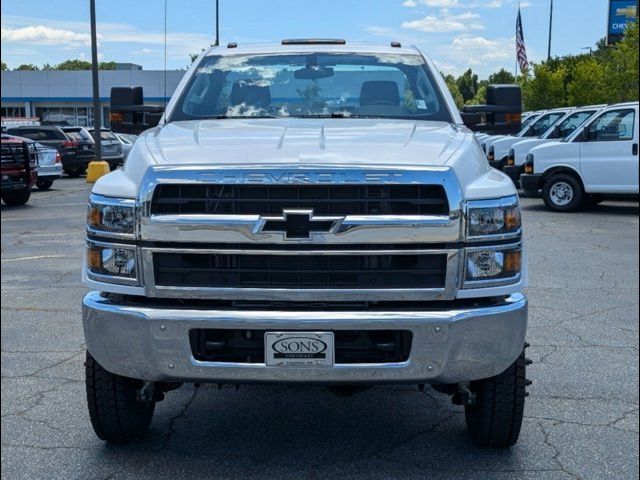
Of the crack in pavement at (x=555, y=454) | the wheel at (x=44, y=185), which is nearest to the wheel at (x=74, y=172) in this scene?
the wheel at (x=44, y=185)

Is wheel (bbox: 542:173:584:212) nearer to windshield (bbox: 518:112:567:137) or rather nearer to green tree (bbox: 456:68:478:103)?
windshield (bbox: 518:112:567:137)

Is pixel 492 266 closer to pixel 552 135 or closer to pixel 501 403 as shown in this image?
pixel 501 403

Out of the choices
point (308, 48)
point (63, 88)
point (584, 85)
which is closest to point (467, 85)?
point (63, 88)

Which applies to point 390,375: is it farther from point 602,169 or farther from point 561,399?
point 602,169

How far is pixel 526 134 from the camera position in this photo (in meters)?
21.0

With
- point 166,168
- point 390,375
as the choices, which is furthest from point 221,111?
point 390,375

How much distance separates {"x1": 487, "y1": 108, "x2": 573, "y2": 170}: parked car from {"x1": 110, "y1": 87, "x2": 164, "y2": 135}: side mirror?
15.9 metres

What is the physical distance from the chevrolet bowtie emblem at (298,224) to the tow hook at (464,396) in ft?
3.29

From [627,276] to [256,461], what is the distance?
6.29 meters

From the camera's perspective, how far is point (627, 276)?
30.0 feet

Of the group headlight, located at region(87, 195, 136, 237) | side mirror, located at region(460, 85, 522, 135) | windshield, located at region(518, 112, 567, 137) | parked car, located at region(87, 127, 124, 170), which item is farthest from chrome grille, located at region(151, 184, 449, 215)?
parked car, located at region(87, 127, 124, 170)

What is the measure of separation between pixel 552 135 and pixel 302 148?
50.5 feet

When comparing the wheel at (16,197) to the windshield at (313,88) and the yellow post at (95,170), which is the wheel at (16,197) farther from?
the windshield at (313,88)

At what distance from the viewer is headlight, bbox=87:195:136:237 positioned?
3631 mm
